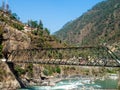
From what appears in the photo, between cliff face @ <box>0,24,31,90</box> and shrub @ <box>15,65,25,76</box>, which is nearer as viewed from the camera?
cliff face @ <box>0,24,31,90</box>

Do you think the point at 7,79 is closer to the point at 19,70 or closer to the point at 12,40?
the point at 19,70

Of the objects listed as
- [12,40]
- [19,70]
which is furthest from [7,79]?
[12,40]

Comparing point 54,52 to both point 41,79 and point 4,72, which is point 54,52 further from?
point 4,72

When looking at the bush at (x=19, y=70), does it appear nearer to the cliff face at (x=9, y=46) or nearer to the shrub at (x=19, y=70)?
the shrub at (x=19, y=70)

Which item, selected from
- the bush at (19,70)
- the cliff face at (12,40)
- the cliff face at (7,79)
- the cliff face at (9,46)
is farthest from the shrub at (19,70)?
the cliff face at (12,40)

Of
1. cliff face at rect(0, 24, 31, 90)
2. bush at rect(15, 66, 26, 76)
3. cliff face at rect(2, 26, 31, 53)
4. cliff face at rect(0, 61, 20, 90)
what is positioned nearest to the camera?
cliff face at rect(0, 61, 20, 90)

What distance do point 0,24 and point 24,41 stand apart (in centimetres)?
1045

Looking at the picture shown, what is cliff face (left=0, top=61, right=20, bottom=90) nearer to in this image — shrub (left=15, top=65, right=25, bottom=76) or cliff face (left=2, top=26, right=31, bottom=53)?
shrub (left=15, top=65, right=25, bottom=76)

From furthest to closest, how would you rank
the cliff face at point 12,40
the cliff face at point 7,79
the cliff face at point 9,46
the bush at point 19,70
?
the cliff face at point 12,40
the bush at point 19,70
the cliff face at point 9,46
the cliff face at point 7,79

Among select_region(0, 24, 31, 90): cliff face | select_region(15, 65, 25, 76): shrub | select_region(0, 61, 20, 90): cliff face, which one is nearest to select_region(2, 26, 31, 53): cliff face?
select_region(0, 24, 31, 90): cliff face

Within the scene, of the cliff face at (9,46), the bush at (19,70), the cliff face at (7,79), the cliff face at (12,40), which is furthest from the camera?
the cliff face at (12,40)

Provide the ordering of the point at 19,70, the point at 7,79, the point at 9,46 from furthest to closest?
the point at 9,46 → the point at 19,70 → the point at 7,79

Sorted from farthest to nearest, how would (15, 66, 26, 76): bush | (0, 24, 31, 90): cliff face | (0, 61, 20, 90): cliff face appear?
(15, 66, 26, 76): bush → (0, 24, 31, 90): cliff face → (0, 61, 20, 90): cliff face

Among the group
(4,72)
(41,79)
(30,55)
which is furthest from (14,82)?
(41,79)
